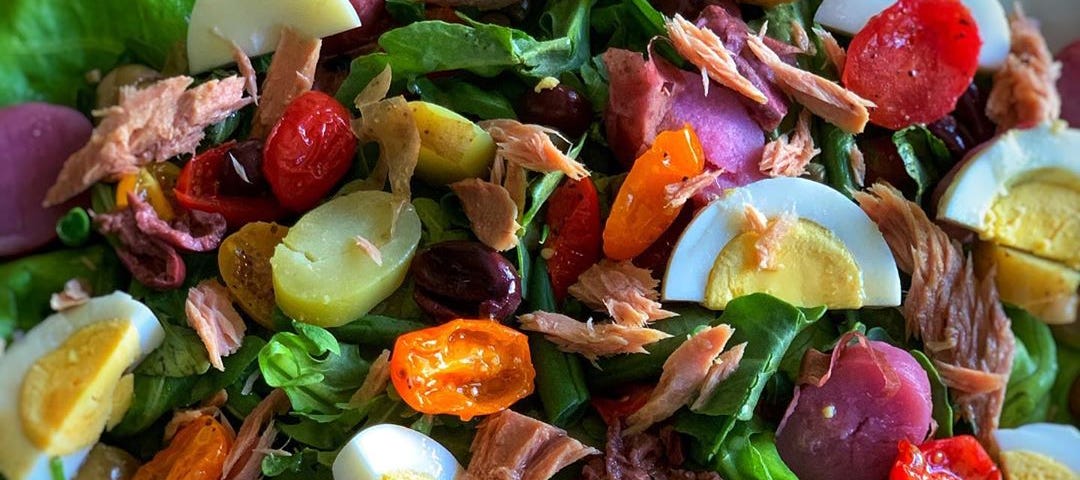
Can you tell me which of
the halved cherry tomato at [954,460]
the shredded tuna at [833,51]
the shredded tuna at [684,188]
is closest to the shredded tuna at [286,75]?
the shredded tuna at [684,188]

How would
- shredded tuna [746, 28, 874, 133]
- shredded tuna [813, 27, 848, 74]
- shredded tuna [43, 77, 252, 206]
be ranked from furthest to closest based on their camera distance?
1. shredded tuna [813, 27, 848, 74]
2. shredded tuna [746, 28, 874, 133]
3. shredded tuna [43, 77, 252, 206]

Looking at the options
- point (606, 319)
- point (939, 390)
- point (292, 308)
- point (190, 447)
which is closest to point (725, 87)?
point (606, 319)

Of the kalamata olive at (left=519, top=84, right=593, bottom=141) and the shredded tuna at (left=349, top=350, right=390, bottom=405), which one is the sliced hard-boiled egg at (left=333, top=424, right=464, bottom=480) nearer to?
the shredded tuna at (left=349, top=350, right=390, bottom=405)

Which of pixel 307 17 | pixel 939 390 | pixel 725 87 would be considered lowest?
pixel 939 390

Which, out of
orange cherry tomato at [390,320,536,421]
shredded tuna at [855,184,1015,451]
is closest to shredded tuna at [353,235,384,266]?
orange cherry tomato at [390,320,536,421]

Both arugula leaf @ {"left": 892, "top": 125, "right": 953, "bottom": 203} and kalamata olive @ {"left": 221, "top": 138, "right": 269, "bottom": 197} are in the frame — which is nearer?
kalamata olive @ {"left": 221, "top": 138, "right": 269, "bottom": 197}

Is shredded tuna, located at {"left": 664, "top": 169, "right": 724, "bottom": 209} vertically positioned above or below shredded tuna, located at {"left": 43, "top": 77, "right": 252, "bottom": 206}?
below

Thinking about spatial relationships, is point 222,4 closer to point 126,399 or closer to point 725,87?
point 126,399
